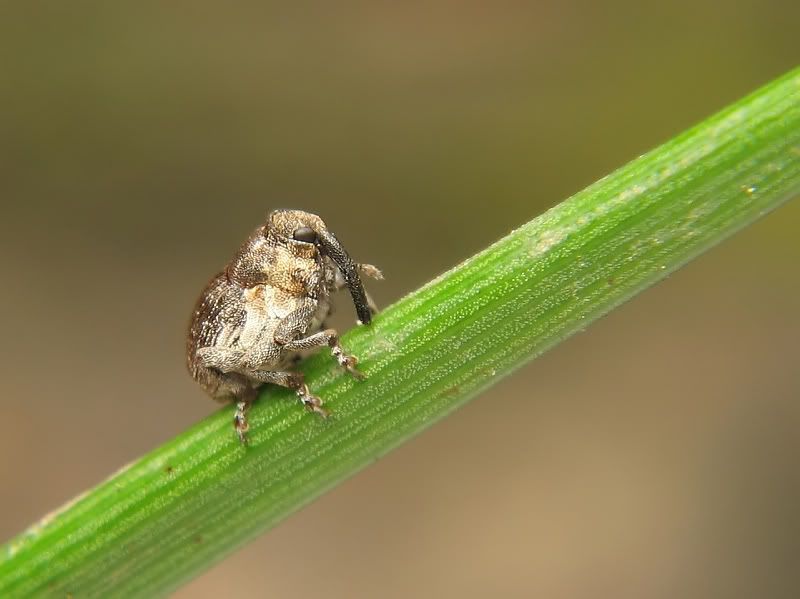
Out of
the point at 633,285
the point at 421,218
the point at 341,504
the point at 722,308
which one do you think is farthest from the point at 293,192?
the point at 633,285

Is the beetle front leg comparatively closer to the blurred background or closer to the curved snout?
the curved snout

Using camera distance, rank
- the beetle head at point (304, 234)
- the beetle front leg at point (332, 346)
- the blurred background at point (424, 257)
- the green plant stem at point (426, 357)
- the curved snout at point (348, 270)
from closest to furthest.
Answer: the green plant stem at point (426, 357) → the beetle front leg at point (332, 346) → the curved snout at point (348, 270) → the beetle head at point (304, 234) → the blurred background at point (424, 257)

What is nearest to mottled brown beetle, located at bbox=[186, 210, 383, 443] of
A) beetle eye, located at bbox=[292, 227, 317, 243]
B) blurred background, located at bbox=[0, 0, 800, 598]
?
beetle eye, located at bbox=[292, 227, 317, 243]

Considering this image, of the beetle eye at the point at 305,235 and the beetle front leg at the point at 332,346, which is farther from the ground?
the beetle eye at the point at 305,235

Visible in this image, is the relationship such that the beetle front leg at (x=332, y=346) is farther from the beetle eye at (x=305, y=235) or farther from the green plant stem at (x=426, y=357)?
the beetle eye at (x=305, y=235)

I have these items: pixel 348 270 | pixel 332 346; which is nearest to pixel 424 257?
pixel 348 270

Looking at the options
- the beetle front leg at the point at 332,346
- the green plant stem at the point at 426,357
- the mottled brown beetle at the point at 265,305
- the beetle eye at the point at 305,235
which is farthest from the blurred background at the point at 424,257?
the green plant stem at the point at 426,357

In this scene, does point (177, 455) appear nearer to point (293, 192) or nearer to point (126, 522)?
point (126, 522)
